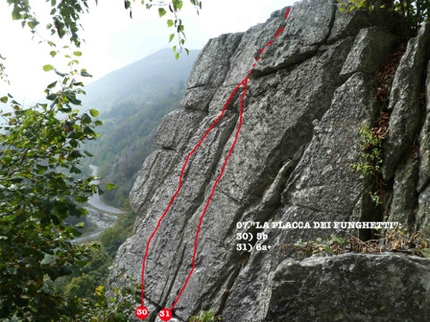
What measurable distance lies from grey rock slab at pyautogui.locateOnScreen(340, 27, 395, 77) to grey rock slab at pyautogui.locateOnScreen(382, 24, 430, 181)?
847 mm

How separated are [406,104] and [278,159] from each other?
3.00 metres

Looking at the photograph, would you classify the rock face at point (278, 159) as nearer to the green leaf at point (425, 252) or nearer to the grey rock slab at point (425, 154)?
the grey rock slab at point (425, 154)

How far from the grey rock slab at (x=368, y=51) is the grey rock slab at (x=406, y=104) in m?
0.85

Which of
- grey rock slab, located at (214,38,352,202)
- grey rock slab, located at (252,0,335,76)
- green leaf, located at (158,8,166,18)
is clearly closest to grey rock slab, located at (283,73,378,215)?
grey rock slab, located at (214,38,352,202)

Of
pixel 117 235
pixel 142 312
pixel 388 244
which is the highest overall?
pixel 117 235

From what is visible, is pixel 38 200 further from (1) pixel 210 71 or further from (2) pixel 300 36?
(1) pixel 210 71

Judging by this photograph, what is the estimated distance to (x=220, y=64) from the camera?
454 inches

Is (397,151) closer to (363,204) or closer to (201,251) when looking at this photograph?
A: (363,204)

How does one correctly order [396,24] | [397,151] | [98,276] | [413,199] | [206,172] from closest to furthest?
[413,199], [397,151], [396,24], [206,172], [98,276]

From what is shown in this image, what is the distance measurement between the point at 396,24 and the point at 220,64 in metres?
5.13

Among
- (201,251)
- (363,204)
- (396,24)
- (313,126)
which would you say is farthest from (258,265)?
(396,24)

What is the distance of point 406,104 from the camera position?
6855mm

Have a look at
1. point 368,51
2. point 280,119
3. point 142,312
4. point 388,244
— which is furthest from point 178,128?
point 388,244

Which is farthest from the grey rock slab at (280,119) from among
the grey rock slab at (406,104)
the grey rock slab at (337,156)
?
the grey rock slab at (406,104)
